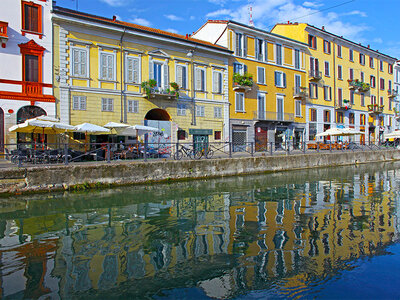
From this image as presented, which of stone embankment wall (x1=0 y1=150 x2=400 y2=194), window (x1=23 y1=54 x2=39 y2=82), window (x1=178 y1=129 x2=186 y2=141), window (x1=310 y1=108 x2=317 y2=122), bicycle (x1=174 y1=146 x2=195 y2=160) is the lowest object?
stone embankment wall (x1=0 y1=150 x2=400 y2=194)

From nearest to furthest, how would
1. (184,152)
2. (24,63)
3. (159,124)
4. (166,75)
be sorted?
(184,152)
(24,63)
(159,124)
(166,75)

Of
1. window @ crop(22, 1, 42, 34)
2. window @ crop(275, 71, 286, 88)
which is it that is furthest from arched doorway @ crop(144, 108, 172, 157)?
window @ crop(275, 71, 286, 88)

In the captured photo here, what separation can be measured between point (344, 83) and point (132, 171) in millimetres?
31579

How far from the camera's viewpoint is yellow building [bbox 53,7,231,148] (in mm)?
16906

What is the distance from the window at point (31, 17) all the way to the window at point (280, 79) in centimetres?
2000

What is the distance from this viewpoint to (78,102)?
1712cm

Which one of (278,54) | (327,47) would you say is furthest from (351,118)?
(278,54)

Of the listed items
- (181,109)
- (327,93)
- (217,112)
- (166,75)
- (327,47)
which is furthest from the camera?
(327,93)

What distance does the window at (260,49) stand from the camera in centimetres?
2611

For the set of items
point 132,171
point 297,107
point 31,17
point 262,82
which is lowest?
point 132,171

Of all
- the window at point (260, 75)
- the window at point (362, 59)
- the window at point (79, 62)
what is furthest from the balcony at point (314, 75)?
the window at point (79, 62)

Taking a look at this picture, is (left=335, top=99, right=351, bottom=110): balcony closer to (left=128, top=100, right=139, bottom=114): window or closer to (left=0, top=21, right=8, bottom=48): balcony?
(left=128, top=100, right=139, bottom=114): window

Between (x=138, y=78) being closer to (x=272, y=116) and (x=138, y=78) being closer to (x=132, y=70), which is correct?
(x=132, y=70)

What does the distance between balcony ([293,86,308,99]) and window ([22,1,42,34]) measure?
22.6 metres
